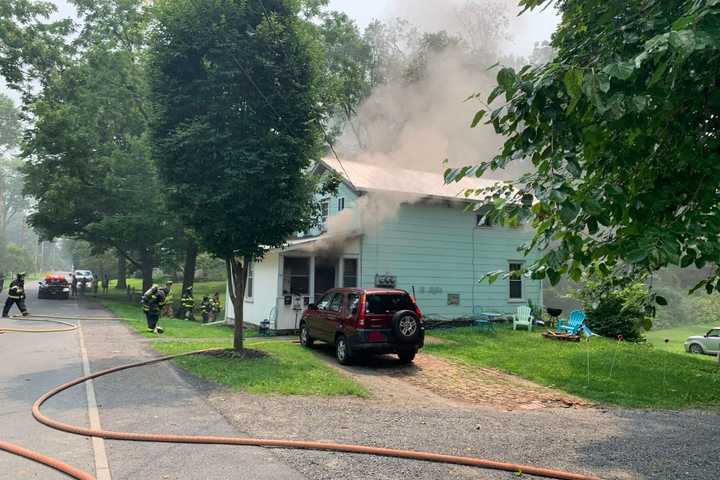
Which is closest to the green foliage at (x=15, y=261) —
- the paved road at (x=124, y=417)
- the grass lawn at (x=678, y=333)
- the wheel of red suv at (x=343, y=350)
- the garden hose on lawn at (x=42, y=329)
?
the garden hose on lawn at (x=42, y=329)

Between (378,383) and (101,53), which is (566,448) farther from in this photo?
(101,53)

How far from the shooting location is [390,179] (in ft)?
57.4

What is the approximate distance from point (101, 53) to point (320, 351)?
24720mm

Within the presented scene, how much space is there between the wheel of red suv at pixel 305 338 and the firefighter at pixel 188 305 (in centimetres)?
1072

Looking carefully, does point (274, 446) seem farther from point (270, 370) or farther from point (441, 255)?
point (441, 255)

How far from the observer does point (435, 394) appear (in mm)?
8633

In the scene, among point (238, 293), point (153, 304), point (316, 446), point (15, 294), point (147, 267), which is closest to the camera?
point (316, 446)

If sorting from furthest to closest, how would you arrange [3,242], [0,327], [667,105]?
[3,242] < [0,327] < [667,105]

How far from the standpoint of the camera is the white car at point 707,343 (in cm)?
2275

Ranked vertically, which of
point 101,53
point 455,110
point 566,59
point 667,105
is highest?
point 101,53

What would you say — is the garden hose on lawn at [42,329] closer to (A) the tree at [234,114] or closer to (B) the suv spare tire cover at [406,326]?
(A) the tree at [234,114]

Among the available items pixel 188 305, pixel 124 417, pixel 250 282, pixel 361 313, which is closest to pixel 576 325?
pixel 361 313

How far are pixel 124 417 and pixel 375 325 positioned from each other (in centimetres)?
529

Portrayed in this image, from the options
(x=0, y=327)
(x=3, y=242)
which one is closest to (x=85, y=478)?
(x=0, y=327)
